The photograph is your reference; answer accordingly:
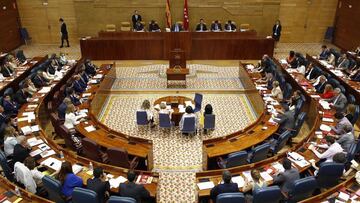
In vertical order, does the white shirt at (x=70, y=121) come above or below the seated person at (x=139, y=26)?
below

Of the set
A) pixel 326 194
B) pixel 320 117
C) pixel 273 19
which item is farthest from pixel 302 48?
pixel 326 194

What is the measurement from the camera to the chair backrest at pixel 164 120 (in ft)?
35.0

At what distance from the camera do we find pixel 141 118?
36.0ft

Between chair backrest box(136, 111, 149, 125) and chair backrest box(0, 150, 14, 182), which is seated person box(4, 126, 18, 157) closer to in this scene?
chair backrest box(0, 150, 14, 182)

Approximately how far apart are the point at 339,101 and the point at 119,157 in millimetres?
7764

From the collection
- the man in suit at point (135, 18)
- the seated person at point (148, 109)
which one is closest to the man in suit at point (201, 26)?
the man in suit at point (135, 18)

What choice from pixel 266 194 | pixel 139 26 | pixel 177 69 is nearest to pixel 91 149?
pixel 266 194

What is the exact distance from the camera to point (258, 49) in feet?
61.7

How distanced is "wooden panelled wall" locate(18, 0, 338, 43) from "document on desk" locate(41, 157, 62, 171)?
53.5 ft

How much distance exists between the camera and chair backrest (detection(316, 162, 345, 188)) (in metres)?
6.89

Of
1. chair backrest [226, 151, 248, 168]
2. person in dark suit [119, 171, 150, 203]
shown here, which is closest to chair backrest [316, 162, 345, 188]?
chair backrest [226, 151, 248, 168]

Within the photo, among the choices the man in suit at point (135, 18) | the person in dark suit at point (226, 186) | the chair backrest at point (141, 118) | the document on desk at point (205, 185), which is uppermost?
the man in suit at point (135, 18)

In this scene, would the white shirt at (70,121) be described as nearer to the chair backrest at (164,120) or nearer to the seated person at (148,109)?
the seated person at (148,109)

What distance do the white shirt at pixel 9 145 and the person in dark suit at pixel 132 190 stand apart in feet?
12.3
